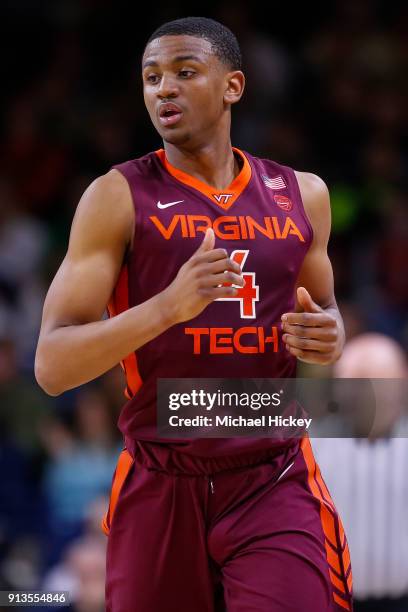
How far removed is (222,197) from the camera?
4066 millimetres

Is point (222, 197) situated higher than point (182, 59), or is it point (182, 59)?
point (182, 59)

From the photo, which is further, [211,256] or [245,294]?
[245,294]

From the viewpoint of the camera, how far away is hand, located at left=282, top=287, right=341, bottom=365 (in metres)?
3.71

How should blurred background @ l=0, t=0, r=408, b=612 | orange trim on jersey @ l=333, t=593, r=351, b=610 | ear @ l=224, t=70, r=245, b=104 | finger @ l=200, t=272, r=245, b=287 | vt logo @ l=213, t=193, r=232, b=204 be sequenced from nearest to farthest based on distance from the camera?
finger @ l=200, t=272, r=245, b=287, orange trim on jersey @ l=333, t=593, r=351, b=610, vt logo @ l=213, t=193, r=232, b=204, ear @ l=224, t=70, r=245, b=104, blurred background @ l=0, t=0, r=408, b=612

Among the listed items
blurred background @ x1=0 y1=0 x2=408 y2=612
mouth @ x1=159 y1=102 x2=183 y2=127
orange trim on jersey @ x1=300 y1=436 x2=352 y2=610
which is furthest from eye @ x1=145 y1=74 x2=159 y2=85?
blurred background @ x1=0 y1=0 x2=408 y2=612

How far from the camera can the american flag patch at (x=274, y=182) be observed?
4195mm

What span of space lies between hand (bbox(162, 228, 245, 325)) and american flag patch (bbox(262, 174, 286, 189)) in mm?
706

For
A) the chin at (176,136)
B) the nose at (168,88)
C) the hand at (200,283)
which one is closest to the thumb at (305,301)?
the hand at (200,283)

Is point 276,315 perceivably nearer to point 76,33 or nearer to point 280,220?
point 280,220

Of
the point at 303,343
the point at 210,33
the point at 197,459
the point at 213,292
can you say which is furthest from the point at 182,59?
the point at 197,459

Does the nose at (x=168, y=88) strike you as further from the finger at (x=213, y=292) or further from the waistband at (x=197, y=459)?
the waistband at (x=197, y=459)

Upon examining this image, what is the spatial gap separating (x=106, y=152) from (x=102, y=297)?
5.62m

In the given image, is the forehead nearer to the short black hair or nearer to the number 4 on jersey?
the short black hair

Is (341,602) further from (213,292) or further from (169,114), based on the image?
(169,114)
